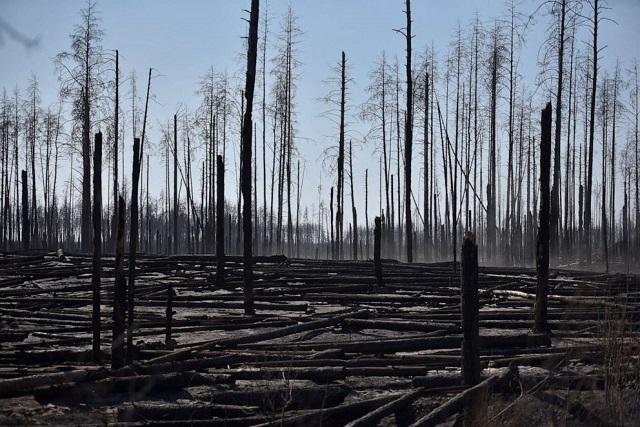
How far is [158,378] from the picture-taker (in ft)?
21.1

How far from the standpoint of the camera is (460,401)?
5887 mm

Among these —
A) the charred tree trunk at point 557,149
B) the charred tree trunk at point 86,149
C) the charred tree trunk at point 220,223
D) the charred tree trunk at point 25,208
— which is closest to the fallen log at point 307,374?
the charred tree trunk at point 220,223

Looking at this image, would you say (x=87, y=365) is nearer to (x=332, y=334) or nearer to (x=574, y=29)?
(x=332, y=334)

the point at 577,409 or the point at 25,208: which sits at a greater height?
the point at 25,208

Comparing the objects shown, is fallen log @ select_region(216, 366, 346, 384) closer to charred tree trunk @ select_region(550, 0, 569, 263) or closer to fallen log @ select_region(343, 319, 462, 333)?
fallen log @ select_region(343, 319, 462, 333)

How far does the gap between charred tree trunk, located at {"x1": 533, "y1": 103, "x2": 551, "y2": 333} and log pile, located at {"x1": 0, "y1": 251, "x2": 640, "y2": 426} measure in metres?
0.28

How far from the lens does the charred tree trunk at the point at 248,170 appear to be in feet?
35.5

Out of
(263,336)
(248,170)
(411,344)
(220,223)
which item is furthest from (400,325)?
(220,223)

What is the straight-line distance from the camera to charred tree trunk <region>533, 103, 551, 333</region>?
8547 mm

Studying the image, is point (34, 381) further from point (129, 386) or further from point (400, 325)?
point (400, 325)

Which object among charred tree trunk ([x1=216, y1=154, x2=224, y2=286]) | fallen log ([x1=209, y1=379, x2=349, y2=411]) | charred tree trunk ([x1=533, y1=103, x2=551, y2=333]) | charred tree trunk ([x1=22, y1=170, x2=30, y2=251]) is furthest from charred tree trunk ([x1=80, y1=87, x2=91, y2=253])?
fallen log ([x1=209, y1=379, x2=349, y2=411])

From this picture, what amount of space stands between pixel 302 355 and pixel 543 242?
3203 millimetres

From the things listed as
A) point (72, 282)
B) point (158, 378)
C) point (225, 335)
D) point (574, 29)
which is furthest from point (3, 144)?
point (158, 378)

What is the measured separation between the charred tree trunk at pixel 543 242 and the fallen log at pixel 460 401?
2202 mm
